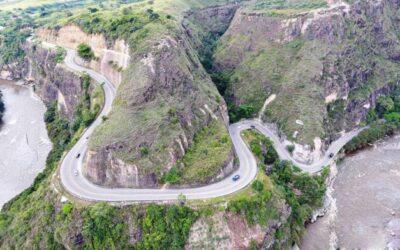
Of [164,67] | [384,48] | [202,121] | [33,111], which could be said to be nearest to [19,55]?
[33,111]

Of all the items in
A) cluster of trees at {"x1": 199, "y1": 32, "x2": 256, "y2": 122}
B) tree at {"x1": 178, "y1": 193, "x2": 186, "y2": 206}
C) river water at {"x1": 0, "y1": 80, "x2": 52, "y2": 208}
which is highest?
tree at {"x1": 178, "y1": 193, "x2": 186, "y2": 206}

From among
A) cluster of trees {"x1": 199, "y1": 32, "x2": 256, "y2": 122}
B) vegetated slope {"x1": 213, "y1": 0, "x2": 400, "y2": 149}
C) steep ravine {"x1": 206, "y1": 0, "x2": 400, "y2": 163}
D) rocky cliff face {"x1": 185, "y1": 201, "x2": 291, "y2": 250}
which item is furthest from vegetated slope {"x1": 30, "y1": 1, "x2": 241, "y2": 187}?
vegetated slope {"x1": 213, "y1": 0, "x2": 400, "y2": 149}

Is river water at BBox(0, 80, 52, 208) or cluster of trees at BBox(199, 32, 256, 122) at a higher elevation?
cluster of trees at BBox(199, 32, 256, 122)

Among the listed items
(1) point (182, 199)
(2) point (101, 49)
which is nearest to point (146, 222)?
(1) point (182, 199)

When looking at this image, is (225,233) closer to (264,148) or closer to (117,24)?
(264,148)

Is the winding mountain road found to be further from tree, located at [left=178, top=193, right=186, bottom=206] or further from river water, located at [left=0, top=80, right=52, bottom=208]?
river water, located at [left=0, top=80, right=52, bottom=208]

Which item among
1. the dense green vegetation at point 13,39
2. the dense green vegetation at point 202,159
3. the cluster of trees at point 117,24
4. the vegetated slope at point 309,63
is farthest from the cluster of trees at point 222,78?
the dense green vegetation at point 13,39
